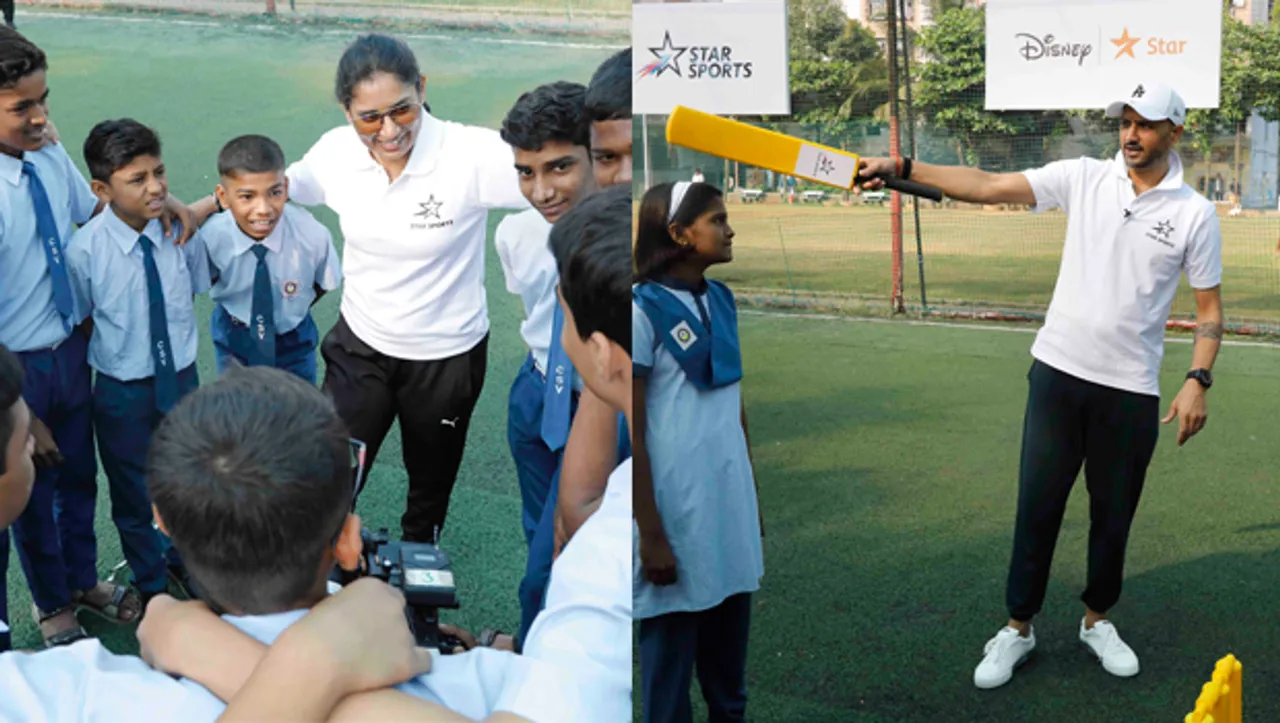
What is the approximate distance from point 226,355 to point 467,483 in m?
0.32

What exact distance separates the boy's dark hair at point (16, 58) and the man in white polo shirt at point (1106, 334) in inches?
58.5

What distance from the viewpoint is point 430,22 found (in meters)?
1.37

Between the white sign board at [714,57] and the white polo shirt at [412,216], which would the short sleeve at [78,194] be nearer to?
the white polo shirt at [412,216]

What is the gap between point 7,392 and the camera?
1.21 metres

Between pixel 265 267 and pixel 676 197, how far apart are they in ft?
1.58

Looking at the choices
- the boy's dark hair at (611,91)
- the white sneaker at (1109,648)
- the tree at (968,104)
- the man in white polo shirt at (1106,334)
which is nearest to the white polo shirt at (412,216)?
the boy's dark hair at (611,91)

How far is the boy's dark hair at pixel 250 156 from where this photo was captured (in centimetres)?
130

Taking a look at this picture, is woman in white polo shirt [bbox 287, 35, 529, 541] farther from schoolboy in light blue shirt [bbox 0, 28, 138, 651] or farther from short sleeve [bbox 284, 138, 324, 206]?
schoolboy in light blue shirt [bbox 0, 28, 138, 651]

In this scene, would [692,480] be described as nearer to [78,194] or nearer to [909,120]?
[78,194]

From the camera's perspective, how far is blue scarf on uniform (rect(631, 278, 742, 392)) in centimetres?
145

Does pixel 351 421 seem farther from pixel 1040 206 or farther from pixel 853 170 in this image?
pixel 1040 206

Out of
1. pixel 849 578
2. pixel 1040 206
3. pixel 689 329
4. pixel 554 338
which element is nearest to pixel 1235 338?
pixel 1040 206

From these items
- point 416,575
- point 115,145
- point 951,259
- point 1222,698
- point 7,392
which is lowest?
point 1222,698

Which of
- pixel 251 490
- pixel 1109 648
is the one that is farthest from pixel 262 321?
pixel 1109 648
